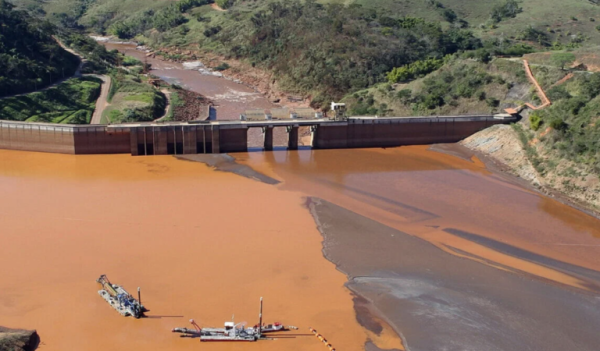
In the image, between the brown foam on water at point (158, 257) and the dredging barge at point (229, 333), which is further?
the brown foam on water at point (158, 257)

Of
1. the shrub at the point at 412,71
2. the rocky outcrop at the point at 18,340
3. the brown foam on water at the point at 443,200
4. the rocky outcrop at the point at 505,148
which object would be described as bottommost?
the rocky outcrop at the point at 18,340

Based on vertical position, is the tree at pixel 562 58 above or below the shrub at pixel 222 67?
above

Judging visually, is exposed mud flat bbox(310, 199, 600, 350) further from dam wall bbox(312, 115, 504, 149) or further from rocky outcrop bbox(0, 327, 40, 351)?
dam wall bbox(312, 115, 504, 149)

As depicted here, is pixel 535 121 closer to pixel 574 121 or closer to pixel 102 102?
pixel 574 121

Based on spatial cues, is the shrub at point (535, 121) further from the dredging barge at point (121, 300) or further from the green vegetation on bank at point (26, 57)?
the green vegetation on bank at point (26, 57)

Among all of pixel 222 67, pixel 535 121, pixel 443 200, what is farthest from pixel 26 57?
pixel 535 121

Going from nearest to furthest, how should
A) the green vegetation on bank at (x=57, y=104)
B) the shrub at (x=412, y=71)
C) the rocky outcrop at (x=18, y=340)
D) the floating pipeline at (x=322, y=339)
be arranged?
the rocky outcrop at (x=18, y=340), the floating pipeline at (x=322, y=339), the green vegetation on bank at (x=57, y=104), the shrub at (x=412, y=71)

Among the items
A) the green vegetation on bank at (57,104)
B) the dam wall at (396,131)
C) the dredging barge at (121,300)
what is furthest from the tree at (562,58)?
the dredging barge at (121,300)

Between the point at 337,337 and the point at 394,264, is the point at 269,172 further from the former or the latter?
the point at 337,337
